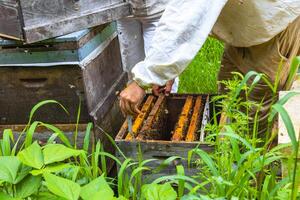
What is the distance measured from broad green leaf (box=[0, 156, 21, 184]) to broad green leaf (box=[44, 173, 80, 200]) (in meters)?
0.14

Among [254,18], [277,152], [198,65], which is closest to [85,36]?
[254,18]

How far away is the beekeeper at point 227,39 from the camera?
6.52 feet

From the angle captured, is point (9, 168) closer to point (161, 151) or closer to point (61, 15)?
point (161, 151)

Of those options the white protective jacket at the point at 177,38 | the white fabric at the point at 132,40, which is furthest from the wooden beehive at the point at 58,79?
the white fabric at the point at 132,40

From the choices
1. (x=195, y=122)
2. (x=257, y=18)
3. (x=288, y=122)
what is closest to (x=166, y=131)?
(x=195, y=122)

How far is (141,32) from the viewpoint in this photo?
367 cm

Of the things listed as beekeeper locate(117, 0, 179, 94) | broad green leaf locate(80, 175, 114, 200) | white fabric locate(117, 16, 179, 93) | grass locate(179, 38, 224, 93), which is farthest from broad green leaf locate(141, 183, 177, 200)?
grass locate(179, 38, 224, 93)

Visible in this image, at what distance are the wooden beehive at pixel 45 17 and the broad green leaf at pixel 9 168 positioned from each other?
788 mm

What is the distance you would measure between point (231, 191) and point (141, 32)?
2134 mm

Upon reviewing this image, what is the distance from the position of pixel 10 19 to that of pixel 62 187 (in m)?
1.08

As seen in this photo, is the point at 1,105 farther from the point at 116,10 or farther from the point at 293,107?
the point at 293,107

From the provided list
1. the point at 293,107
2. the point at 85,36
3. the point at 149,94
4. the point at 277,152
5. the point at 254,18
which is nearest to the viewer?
the point at 277,152

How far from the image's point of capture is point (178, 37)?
1.98 m

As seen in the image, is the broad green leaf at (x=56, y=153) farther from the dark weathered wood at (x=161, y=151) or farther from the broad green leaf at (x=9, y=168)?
the dark weathered wood at (x=161, y=151)
